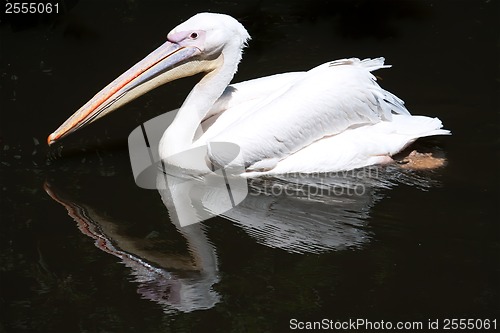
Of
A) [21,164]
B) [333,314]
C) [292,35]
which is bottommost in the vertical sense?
[333,314]

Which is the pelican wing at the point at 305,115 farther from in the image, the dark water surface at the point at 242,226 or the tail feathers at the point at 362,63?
the dark water surface at the point at 242,226

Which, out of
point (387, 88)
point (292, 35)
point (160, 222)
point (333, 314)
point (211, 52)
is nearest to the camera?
point (333, 314)

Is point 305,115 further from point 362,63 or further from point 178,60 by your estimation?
point 178,60

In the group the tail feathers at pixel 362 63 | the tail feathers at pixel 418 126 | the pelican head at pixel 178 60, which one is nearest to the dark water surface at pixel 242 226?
the tail feathers at pixel 418 126

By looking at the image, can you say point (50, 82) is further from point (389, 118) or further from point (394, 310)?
point (394, 310)

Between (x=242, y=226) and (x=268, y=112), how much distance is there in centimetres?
88

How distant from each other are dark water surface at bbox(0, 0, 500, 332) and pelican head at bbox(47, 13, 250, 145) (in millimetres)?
301

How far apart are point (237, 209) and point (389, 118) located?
125cm

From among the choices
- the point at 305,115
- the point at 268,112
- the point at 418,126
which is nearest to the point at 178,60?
the point at 268,112

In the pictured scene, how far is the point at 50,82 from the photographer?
7258 mm

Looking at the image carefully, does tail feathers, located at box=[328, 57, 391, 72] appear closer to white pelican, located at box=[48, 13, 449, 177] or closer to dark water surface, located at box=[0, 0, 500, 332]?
white pelican, located at box=[48, 13, 449, 177]

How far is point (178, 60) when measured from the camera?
6.04 m

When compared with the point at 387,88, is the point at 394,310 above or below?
below

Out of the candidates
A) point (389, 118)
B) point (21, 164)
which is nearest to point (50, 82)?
point (21, 164)
